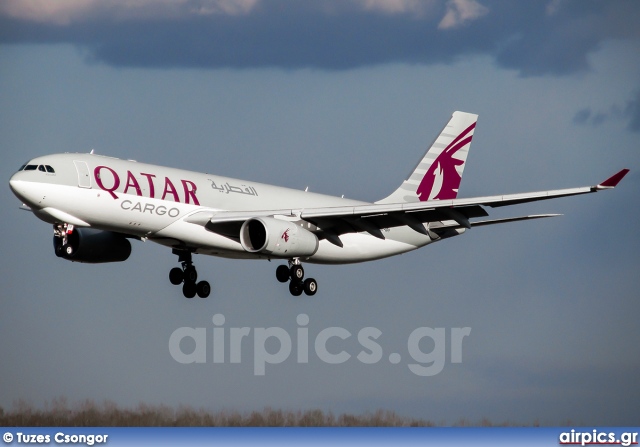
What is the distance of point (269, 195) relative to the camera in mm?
48281

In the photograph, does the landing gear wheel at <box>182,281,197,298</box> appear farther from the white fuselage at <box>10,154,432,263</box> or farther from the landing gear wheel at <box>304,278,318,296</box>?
the landing gear wheel at <box>304,278,318,296</box>

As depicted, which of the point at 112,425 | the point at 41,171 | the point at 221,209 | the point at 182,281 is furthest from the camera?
the point at 112,425

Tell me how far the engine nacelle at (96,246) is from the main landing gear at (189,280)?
7.08 ft

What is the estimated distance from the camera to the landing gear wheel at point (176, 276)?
49.8 meters

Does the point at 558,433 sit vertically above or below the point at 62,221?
below

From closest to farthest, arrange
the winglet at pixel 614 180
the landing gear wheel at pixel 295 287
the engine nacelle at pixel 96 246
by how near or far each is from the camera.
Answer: the winglet at pixel 614 180 < the engine nacelle at pixel 96 246 < the landing gear wheel at pixel 295 287

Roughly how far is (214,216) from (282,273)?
4082 millimetres

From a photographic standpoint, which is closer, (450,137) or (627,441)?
(627,441)

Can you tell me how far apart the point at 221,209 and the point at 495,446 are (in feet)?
52.7

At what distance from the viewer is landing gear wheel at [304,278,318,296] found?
47.9 m

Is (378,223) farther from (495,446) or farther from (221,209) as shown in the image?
(495,446)

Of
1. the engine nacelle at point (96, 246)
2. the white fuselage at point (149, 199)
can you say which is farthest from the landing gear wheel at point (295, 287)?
the engine nacelle at point (96, 246)

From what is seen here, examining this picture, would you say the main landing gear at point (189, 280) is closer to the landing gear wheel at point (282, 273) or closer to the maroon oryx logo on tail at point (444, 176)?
the landing gear wheel at point (282, 273)

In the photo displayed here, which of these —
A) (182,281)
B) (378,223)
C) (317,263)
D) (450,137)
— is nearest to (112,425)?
(182,281)
